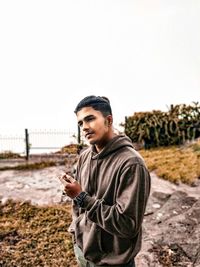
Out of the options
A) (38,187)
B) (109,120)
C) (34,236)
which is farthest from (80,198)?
(38,187)

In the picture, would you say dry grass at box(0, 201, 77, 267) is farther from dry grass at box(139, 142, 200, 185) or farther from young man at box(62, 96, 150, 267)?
young man at box(62, 96, 150, 267)

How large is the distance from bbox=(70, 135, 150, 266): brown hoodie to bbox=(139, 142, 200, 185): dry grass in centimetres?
682

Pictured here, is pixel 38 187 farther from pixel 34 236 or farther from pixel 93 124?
pixel 93 124

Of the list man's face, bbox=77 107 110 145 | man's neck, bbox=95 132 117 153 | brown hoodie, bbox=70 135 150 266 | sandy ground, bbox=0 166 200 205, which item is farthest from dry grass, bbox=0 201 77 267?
man's face, bbox=77 107 110 145

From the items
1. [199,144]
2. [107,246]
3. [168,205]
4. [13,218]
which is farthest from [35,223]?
[199,144]

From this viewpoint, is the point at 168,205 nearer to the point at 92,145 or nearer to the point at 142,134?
→ the point at 92,145

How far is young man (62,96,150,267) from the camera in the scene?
7.62ft

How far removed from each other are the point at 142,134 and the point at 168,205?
25.5ft

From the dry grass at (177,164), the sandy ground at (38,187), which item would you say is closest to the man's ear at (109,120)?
the sandy ground at (38,187)

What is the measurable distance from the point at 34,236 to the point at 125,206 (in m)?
5.03

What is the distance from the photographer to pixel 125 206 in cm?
229

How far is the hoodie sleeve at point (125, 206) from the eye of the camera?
2301 mm

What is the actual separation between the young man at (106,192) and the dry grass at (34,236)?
3352 mm

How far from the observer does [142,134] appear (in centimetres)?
1536
